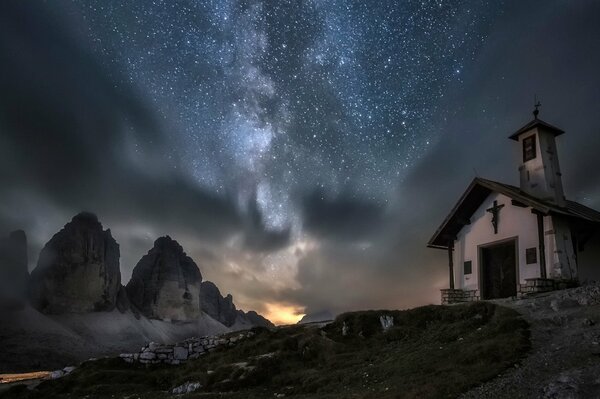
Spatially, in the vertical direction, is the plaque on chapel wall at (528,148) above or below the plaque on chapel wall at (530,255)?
above

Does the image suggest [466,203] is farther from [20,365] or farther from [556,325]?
[20,365]

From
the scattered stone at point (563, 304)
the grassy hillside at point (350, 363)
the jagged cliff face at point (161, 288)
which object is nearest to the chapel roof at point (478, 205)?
the scattered stone at point (563, 304)

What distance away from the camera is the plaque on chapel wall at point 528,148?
30.9 m

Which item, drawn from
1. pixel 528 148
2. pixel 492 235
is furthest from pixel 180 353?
pixel 528 148

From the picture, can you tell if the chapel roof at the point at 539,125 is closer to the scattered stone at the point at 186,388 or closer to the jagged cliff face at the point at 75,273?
the scattered stone at the point at 186,388

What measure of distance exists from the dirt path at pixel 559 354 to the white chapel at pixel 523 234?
6225 millimetres

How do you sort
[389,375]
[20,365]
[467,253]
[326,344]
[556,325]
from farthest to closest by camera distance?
[20,365], [467,253], [326,344], [556,325], [389,375]

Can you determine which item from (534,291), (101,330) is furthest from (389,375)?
(101,330)

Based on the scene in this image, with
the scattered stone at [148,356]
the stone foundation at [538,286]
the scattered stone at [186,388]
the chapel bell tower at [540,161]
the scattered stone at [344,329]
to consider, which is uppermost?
the chapel bell tower at [540,161]

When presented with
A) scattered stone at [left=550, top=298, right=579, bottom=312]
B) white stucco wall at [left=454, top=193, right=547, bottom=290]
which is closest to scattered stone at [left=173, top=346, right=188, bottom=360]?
white stucco wall at [left=454, top=193, right=547, bottom=290]

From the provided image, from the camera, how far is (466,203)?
1237 inches

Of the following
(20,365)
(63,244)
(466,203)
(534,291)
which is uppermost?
(63,244)

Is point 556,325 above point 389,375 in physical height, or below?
above

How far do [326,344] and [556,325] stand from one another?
35.0ft
